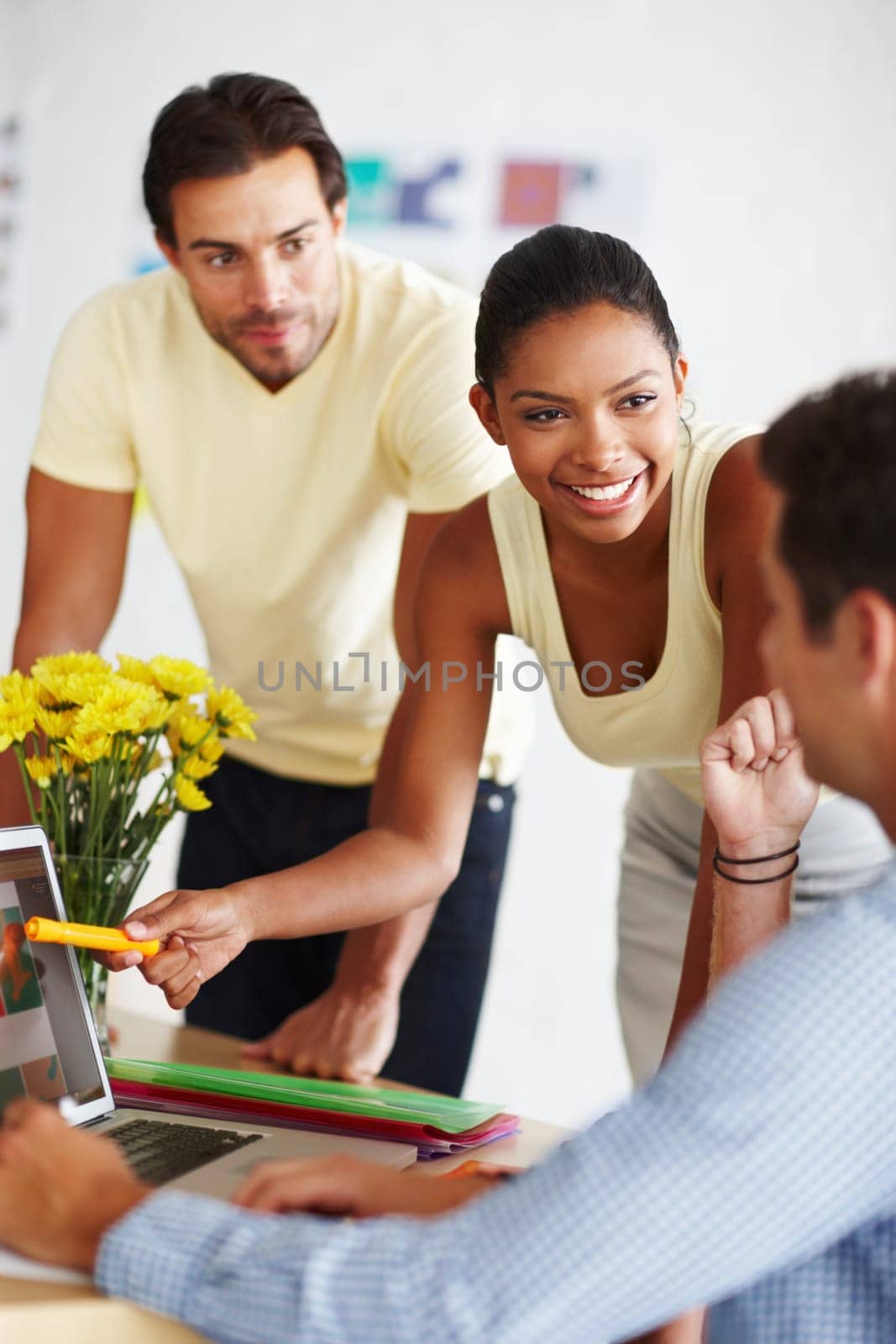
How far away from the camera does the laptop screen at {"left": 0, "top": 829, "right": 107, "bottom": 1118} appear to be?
1.04m

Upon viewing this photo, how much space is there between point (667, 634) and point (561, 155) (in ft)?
6.12

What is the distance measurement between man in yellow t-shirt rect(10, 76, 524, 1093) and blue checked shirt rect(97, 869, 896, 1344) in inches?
34.1

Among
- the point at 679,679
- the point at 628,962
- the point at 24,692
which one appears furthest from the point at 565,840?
the point at 24,692

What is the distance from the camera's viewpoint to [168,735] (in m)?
1.29

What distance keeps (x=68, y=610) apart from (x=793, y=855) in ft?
3.10

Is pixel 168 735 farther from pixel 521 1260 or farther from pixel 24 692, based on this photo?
pixel 521 1260

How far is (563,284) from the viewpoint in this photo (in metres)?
1.18

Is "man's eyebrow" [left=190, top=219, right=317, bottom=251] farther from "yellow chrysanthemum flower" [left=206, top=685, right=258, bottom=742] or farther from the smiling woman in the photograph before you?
"yellow chrysanthemum flower" [left=206, top=685, right=258, bottom=742]

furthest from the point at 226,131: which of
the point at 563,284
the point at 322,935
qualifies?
the point at 322,935

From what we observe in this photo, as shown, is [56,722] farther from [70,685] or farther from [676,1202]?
[676,1202]

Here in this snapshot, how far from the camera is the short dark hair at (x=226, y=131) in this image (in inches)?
61.2

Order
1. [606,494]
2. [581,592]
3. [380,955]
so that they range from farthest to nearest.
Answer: [380,955] → [581,592] → [606,494]

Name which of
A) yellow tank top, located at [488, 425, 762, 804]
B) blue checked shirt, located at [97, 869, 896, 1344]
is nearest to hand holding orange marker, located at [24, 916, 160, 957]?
blue checked shirt, located at [97, 869, 896, 1344]

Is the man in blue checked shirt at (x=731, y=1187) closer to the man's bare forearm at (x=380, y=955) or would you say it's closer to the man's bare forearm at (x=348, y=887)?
the man's bare forearm at (x=348, y=887)
